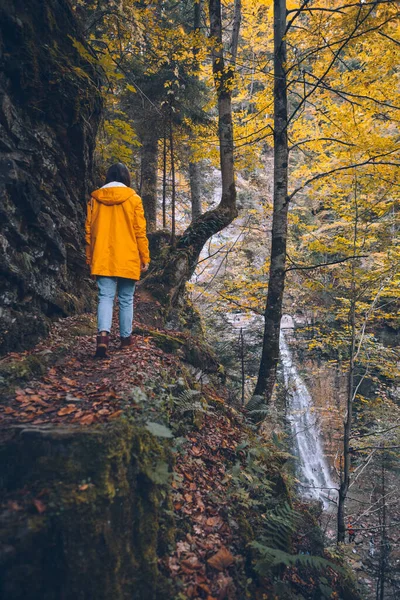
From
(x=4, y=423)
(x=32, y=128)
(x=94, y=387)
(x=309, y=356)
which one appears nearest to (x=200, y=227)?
(x=32, y=128)

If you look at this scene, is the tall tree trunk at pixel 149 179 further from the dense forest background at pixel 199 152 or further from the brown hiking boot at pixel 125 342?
the brown hiking boot at pixel 125 342

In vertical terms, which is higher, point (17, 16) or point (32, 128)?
point (17, 16)

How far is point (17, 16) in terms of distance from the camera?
4539 mm

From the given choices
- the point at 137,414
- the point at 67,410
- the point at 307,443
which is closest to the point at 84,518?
the point at 137,414

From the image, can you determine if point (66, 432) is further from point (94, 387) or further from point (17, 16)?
point (17, 16)

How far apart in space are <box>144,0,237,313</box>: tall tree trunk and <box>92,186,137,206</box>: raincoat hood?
3664 millimetres

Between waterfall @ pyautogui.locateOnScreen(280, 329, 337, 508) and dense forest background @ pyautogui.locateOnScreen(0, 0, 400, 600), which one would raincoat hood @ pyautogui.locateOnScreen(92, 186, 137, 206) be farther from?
waterfall @ pyautogui.locateOnScreen(280, 329, 337, 508)

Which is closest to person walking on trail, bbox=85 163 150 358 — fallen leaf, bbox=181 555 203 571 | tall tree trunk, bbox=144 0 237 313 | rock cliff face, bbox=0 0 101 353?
rock cliff face, bbox=0 0 101 353

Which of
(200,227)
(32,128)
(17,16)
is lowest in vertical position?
(200,227)

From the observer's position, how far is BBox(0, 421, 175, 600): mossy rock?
6.29 feet

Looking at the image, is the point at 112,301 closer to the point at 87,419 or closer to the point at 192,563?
the point at 87,419

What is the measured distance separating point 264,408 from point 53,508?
4.92 m

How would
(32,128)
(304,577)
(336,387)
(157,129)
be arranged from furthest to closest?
(336,387), (157,129), (32,128), (304,577)

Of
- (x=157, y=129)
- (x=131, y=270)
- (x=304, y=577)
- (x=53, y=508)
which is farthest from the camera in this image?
(x=157, y=129)
